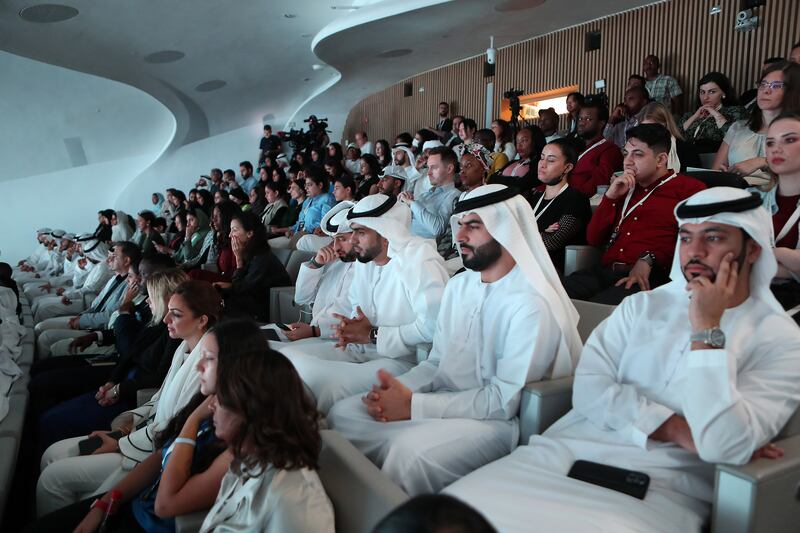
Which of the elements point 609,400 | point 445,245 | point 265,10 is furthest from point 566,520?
point 265,10

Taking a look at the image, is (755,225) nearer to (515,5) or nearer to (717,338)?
(717,338)

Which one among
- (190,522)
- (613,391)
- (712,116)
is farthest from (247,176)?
(613,391)

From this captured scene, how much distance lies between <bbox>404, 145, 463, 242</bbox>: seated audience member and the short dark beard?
2343mm

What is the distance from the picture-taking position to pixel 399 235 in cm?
309

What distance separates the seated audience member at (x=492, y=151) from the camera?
5628 millimetres

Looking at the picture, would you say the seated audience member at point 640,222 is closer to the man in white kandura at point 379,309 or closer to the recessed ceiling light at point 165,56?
the man in white kandura at point 379,309

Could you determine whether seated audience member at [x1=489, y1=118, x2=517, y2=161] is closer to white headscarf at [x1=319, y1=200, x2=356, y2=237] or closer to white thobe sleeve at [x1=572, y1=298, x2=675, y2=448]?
white headscarf at [x1=319, y1=200, x2=356, y2=237]

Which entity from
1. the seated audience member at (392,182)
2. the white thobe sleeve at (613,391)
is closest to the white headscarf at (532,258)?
the white thobe sleeve at (613,391)

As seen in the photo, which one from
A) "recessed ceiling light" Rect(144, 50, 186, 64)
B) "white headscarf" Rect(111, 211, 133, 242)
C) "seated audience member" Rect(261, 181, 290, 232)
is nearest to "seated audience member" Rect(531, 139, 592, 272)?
"seated audience member" Rect(261, 181, 290, 232)

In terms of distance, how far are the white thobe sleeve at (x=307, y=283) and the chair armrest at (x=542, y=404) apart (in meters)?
2.06

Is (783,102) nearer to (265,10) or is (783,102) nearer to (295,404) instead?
(295,404)

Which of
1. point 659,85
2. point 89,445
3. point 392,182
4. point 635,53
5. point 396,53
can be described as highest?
point 396,53

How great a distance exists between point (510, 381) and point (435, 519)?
145cm

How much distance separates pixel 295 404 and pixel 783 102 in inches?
122
